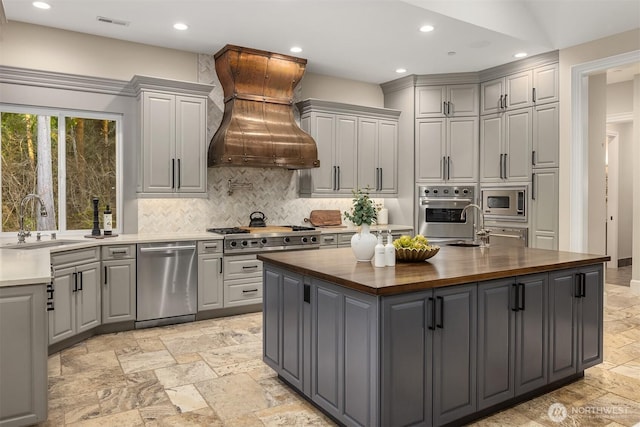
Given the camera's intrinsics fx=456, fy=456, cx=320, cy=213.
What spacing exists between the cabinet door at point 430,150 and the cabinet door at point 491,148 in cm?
52

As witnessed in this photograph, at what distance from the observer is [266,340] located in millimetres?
3436

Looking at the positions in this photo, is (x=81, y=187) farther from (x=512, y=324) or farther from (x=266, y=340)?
(x=512, y=324)

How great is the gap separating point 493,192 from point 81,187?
5133 millimetres

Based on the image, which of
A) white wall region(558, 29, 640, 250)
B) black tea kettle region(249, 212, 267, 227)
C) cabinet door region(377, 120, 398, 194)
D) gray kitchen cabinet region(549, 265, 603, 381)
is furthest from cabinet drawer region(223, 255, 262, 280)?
white wall region(558, 29, 640, 250)

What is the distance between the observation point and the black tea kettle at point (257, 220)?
5.77 m

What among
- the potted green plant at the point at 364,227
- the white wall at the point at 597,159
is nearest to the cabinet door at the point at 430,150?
the white wall at the point at 597,159

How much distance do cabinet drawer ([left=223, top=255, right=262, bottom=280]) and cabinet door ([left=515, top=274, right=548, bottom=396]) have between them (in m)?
3.12

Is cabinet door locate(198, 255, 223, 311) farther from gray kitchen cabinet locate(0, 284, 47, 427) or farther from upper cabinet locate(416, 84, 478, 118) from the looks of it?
upper cabinet locate(416, 84, 478, 118)

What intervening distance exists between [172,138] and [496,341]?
3.88 m

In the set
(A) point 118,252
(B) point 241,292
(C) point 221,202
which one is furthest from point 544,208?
(A) point 118,252

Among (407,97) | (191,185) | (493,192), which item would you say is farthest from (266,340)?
(407,97)

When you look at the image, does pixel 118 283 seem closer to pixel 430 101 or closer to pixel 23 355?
pixel 23 355

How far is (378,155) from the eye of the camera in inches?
262

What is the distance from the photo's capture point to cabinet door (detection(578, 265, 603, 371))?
3.34m
